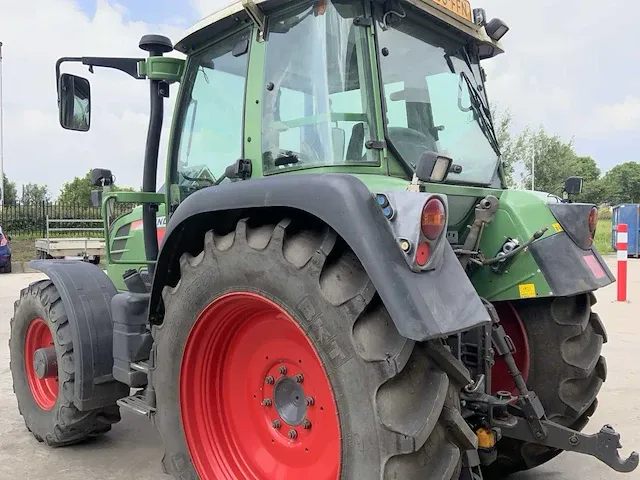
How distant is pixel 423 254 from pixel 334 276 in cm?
33

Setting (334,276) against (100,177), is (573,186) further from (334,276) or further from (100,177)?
(100,177)

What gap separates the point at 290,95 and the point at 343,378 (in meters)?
1.34

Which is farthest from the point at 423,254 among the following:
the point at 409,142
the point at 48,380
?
the point at 48,380

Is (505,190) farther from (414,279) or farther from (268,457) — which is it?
(268,457)

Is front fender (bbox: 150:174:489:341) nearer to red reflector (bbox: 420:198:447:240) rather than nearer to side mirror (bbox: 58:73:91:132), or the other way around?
red reflector (bbox: 420:198:447:240)

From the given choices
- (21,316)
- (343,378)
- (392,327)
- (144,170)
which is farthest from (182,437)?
(21,316)

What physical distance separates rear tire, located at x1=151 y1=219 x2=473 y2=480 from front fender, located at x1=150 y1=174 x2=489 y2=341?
0.11 meters

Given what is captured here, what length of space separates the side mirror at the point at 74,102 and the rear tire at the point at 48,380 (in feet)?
3.48

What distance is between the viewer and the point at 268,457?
2.60 meters

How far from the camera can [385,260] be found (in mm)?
1903

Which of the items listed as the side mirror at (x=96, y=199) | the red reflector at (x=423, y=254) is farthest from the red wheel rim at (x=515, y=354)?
the side mirror at (x=96, y=199)

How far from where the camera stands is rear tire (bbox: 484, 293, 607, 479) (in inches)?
118

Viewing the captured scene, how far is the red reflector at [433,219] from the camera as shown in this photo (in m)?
1.96

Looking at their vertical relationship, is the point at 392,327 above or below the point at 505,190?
below
